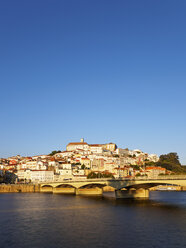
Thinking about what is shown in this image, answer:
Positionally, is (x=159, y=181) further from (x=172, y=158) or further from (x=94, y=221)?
(x=172, y=158)

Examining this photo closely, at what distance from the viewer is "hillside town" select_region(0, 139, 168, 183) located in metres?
120

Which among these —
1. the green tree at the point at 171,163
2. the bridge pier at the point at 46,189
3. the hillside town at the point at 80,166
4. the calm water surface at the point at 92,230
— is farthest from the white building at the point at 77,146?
the calm water surface at the point at 92,230

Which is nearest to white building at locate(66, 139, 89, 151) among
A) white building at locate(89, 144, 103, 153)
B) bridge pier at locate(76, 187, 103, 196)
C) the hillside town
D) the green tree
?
the hillside town

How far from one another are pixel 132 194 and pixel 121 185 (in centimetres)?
612

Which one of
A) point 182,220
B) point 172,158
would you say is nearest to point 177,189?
point 172,158

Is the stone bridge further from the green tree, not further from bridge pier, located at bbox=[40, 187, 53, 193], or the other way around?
the green tree

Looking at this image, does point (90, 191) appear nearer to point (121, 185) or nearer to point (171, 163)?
point (121, 185)

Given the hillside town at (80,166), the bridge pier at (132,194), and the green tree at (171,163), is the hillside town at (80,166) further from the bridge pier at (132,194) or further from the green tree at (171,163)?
the bridge pier at (132,194)

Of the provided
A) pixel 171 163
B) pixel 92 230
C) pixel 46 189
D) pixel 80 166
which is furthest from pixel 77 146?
pixel 92 230

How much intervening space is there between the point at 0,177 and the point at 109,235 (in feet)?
311

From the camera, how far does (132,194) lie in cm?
6781

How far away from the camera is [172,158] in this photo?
571 feet

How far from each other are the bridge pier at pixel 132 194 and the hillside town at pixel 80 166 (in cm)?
4027

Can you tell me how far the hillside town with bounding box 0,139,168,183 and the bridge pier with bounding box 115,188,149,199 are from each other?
40.3 metres
